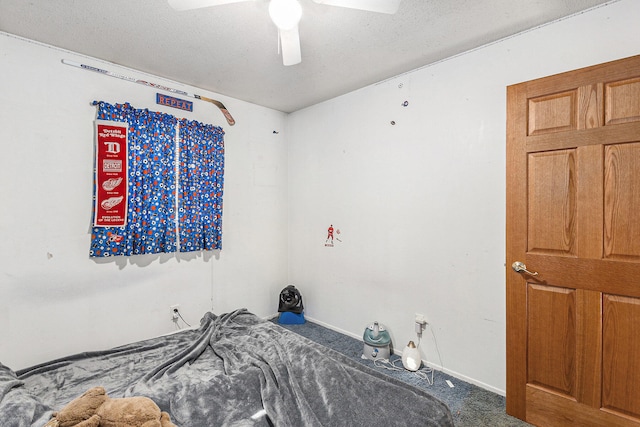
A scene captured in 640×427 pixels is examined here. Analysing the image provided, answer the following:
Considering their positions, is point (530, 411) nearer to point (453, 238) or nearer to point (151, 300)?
point (453, 238)

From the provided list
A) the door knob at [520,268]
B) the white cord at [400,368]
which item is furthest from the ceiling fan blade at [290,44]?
the white cord at [400,368]

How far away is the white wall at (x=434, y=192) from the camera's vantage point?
6.97 feet

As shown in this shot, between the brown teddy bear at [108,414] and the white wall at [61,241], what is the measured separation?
5.17ft

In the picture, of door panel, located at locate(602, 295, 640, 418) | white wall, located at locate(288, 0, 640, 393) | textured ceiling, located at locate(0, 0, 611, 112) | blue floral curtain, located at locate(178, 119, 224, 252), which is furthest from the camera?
blue floral curtain, located at locate(178, 119, 224, 252)

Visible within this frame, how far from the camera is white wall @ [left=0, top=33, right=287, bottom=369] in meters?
2.14

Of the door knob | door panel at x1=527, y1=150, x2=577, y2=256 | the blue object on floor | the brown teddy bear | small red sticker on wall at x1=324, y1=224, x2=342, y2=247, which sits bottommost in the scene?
the blue object on floor

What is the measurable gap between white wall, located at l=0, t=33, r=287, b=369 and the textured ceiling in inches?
10.9

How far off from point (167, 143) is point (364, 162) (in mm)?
1872

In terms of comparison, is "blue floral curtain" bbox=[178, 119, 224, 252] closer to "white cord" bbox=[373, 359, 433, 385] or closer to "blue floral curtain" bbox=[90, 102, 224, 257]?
"blue floral curtain" bbox=[90, 102, 224, 257]

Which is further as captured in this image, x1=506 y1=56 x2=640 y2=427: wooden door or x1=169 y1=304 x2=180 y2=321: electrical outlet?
x1=169 y1=304 x2=180 y2=321: electrical outlet

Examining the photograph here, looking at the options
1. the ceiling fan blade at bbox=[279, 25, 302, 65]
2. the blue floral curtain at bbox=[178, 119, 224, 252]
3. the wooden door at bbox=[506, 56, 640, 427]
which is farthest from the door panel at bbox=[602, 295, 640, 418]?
the blue floral curtain at bbox=[178, 119, 224, 252]

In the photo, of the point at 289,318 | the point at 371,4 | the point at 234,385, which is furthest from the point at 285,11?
the point at 289,318

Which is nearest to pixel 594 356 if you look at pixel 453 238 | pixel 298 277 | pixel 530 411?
pixel 530 411

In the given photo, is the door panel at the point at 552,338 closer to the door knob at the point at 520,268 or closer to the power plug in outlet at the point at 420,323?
the door knob at the point at 520,268
